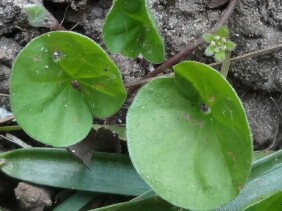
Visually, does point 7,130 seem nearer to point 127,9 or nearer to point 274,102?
point 127,9

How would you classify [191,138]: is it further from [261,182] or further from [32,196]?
[32,196]

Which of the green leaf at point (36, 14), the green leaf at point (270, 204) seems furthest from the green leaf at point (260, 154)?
the green leaf at point (36, 14)

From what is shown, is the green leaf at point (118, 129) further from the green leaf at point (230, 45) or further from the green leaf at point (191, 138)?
the green leaf at point (230, 45)

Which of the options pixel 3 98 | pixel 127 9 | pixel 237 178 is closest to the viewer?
pixel 237 178

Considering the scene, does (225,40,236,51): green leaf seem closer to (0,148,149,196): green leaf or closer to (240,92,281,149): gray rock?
(240,92,281,149): gray rock

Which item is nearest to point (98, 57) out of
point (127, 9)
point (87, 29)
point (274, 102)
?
point (127, 9)

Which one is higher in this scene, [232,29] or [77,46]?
[77,46]

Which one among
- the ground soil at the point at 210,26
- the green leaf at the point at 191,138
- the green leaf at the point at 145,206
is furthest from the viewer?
the ground soil at the point at 210,26

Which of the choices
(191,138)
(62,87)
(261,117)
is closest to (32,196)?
(62,87)

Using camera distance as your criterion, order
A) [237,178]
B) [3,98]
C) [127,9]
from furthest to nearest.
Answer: [3,98] → [127,9] → [237,178]
